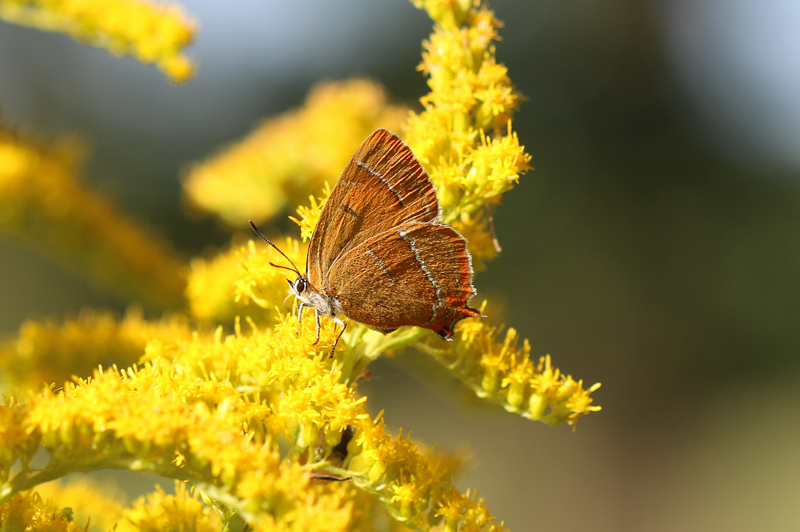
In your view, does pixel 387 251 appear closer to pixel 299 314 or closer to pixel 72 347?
pixel 299 314

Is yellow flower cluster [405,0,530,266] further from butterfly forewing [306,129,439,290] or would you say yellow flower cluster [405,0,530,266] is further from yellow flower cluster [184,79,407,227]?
yellow flower cluster [184,79,407,227]

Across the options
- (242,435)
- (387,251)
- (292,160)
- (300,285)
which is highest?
(292,160)

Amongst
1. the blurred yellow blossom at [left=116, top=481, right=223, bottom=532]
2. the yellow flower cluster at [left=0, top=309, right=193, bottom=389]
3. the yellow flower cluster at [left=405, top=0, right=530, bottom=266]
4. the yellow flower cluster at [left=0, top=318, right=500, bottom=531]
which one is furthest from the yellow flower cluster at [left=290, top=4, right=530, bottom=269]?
the yellow flower cluster at [left=0, top=309, right=193, bottom=389]

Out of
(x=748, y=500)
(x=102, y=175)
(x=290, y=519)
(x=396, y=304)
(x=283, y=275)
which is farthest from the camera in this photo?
(x=102, y=175)

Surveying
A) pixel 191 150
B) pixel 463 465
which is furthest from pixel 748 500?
pixel 191 150

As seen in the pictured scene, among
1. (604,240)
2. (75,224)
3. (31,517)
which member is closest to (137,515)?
(31,517)

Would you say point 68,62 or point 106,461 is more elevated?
point 68,62

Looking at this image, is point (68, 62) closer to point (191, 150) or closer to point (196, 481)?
point (191, 150)
